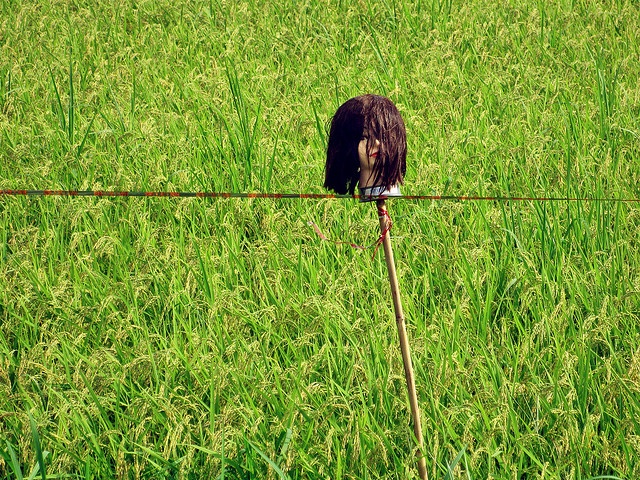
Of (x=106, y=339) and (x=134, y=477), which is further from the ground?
(x=106, y=339)

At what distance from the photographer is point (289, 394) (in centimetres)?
255

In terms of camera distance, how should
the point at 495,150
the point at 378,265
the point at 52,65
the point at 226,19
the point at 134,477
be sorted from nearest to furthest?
the point at 134,477, the point at 378,265, the point at 495,150, the point at 52,65, the point at 226,19

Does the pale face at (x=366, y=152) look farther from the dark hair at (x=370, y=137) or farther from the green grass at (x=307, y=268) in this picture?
the green grass at (x=307, y=268)

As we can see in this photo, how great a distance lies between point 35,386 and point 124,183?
1.36m

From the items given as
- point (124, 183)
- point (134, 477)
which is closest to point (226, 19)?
point (124, 183)

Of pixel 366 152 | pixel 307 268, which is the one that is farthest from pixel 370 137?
pixel 307 268

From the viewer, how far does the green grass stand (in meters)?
2.38

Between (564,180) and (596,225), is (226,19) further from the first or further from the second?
(596,225)

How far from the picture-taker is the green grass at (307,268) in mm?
2379

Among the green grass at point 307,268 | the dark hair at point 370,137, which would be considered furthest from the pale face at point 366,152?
the green grass at point 307,268

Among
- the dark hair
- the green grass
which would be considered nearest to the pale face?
the dark hair

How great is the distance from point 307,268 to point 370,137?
4.56ft

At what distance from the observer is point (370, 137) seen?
72.8 inches

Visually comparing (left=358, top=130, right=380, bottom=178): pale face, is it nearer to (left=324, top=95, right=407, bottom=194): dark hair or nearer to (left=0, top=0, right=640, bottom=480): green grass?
(left=324, top=95, right=407, bottom=194): dark hair
